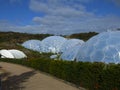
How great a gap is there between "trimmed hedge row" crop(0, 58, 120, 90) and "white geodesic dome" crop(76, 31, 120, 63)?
2856 millimetres

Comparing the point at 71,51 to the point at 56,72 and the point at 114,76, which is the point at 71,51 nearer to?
the point at 56,72

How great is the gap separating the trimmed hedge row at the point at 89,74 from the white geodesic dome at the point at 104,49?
2856mm

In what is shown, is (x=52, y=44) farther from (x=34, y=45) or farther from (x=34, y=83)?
(x=34, y=83)

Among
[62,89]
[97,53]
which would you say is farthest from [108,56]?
[62,89]

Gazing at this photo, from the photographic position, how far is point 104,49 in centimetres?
2519

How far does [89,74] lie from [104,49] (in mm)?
7877

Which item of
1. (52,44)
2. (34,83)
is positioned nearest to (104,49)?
(34,83)

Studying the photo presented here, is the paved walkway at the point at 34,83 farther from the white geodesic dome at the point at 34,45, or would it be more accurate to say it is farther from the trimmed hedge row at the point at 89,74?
the white geodesic dome at the point at 34,45

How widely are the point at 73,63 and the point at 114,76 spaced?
6771mm

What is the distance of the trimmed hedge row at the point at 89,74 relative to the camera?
1489 centimetres

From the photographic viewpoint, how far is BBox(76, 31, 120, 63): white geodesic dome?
24.2 meters

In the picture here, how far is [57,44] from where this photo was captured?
8169 centimetres

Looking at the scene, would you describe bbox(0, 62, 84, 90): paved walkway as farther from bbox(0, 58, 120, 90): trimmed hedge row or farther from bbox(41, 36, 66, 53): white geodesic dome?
bbox(41, 36, 66, 53): white geodesic dome

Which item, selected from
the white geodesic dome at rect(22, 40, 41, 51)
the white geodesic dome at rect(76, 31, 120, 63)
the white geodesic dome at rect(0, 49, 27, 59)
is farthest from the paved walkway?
the white geodesic dome at rect(22, 40, 41, 51)
